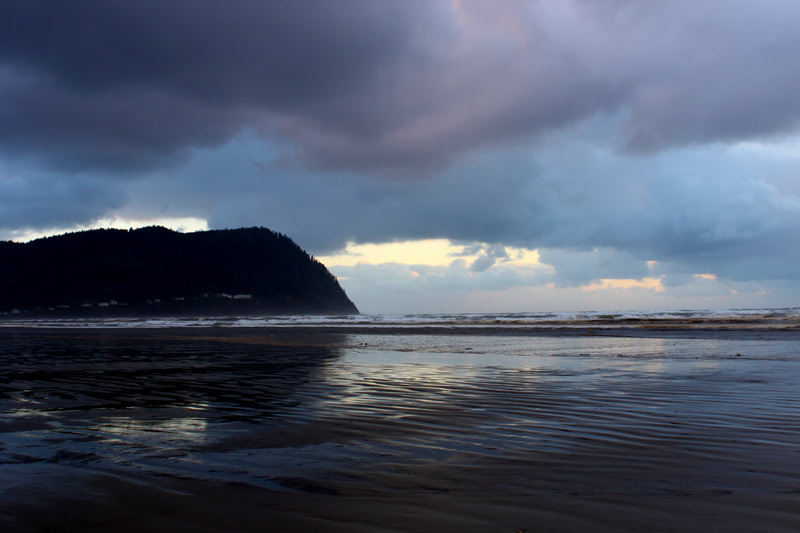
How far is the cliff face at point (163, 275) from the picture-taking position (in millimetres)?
146500

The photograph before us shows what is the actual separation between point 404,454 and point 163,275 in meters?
171

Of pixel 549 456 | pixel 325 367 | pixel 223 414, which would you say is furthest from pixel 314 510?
pixel 325 367

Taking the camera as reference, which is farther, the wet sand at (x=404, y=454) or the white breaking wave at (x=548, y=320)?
the white breaking wave at (x=548, y=320)

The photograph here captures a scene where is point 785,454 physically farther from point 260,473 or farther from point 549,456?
point 260,473

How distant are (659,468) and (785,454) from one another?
159 centimetres

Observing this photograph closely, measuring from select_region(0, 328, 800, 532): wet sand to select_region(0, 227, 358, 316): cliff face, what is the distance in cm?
14777

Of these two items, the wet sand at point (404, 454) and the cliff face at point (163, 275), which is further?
the cliff face at point (163, 275)

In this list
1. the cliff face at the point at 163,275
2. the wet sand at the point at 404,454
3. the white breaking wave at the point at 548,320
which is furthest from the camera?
the cliff face at the point at 163,275

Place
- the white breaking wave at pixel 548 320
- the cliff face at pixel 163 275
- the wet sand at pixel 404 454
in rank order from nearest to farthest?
the wet sand at pixel 404 454 < the white breaking wave at pixel 548 320 < the cliff face at pixel 163 275

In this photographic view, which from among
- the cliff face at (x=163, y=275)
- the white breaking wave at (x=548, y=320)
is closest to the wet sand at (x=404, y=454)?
the white breaking wave at (x=548, y=320)

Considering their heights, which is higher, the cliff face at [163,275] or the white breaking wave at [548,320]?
the cliff face at [163,275]

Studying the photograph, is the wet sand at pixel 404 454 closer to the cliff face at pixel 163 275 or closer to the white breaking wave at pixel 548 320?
the white breaking wave at pixel 548 320

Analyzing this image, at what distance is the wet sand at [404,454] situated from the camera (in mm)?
3582

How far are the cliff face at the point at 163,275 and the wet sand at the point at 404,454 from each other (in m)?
148
